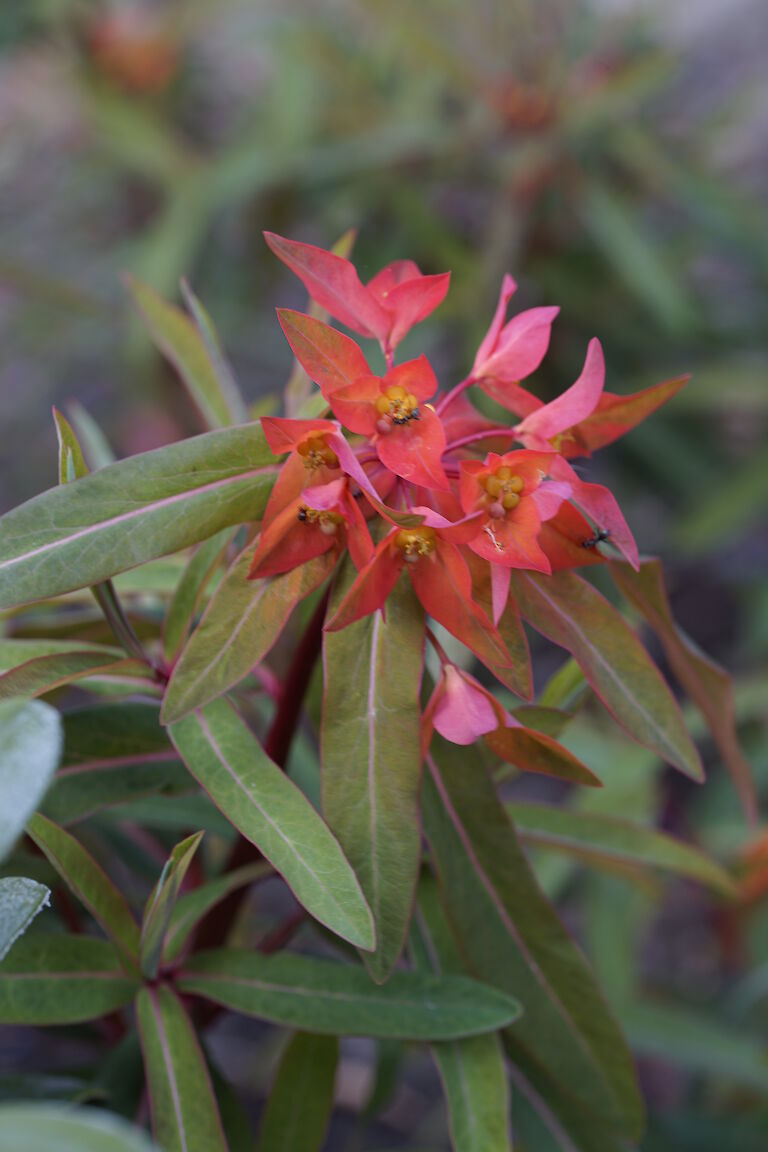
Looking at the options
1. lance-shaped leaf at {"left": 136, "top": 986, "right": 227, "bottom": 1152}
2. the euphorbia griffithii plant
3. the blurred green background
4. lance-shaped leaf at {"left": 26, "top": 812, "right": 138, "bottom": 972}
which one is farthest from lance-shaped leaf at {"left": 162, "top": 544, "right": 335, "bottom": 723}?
the blurred green background

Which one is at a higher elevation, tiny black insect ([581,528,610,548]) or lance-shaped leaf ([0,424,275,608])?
lance-shaped leaf ([0,424,275,608])

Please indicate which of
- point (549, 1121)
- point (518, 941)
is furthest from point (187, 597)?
point (549, 1121)

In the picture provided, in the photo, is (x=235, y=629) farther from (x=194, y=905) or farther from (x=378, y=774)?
(x=194, y=905)

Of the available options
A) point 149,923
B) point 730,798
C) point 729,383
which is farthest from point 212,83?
point 149,923

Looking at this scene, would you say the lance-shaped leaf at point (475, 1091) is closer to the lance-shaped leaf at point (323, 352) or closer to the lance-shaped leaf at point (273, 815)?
the lance-shaped leaf at point (273, 815)

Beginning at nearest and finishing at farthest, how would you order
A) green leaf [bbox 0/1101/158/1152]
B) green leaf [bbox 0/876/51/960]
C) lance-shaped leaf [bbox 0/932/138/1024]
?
green leaf [bbox 0/1101/158/1152] → green leaf [bbox 0/876/51/960] → lance-shaped leaf [bbox 0/932/138/1024]

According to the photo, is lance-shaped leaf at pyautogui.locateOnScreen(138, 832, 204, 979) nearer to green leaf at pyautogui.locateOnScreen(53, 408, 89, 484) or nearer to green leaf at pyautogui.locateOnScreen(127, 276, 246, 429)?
green leaf at pyautogui.locateOnScreen(53, 408, 89, 484)

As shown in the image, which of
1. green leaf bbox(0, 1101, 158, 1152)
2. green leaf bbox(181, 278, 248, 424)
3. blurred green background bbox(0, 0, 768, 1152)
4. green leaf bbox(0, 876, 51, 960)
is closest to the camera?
green leaf bbox(0, 1101, 158, 1152)
